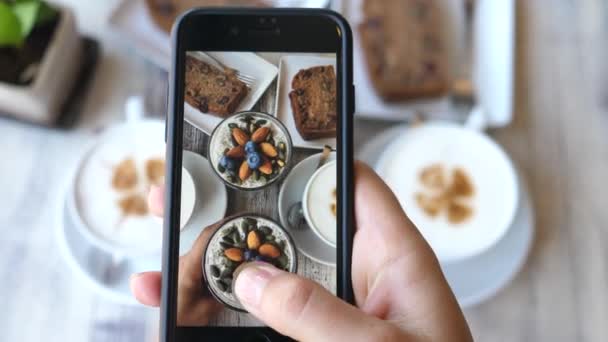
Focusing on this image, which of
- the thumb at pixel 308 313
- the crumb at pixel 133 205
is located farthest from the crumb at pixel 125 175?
the thumb at pixel 308 313

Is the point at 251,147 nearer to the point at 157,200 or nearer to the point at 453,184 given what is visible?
the point at 157,200

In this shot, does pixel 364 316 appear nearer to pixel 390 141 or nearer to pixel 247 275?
pixel 247 275

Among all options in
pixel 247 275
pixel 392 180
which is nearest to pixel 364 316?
pixel 247 275

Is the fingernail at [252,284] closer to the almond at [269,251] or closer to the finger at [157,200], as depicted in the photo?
the almond at [269,251]

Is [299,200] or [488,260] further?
[488,260]

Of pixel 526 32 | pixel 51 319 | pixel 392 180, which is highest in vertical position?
pixel 526 32

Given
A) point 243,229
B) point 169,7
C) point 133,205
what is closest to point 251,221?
point 243,229
